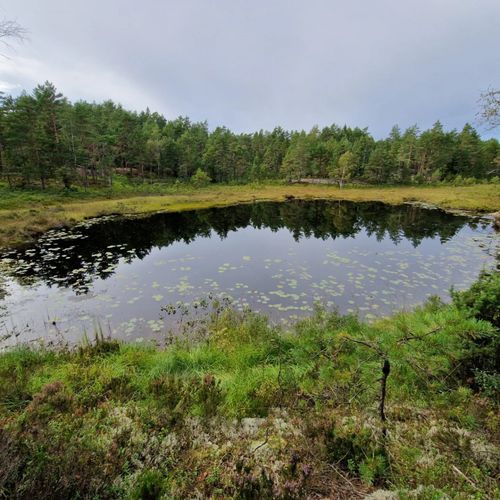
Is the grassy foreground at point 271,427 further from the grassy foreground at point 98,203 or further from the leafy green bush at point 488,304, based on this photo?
the grassy foreground at point 98,203

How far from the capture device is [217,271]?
13898 millimetres

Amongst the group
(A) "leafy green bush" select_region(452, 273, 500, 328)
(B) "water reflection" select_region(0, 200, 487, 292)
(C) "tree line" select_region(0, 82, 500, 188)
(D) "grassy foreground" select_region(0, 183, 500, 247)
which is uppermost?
(C) "tree line" select_region(0, 82, 500, 188)

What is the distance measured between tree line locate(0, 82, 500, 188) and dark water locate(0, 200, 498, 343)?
90.9 feet

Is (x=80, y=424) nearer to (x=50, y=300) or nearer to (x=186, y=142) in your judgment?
(x=50, y=300)

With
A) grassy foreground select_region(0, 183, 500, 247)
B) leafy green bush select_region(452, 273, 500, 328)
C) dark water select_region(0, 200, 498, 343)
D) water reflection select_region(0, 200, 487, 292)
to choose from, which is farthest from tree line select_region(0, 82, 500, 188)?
leafy green bush select_region(452, 273, 500, 328)

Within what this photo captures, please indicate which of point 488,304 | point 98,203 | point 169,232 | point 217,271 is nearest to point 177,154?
point 98,203

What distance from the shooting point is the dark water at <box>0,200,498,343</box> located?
9461 millimetres

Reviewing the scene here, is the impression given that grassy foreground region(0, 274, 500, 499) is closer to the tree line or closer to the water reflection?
the water reflection

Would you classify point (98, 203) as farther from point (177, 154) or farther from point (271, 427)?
point (177, 154)

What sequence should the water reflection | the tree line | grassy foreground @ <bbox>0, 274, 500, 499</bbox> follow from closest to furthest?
grassy foreground @ <bbox>0, 274, 500, 499</bbox>, the water reflection, the tree line

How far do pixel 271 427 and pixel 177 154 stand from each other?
74.6 m

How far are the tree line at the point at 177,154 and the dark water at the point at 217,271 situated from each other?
2770 centimetres

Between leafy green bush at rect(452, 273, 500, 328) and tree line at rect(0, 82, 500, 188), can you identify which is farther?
tree line at rect(0, 82, 500, 188)

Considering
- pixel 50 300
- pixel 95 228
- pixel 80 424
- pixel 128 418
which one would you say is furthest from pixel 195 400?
pixel 95 228
